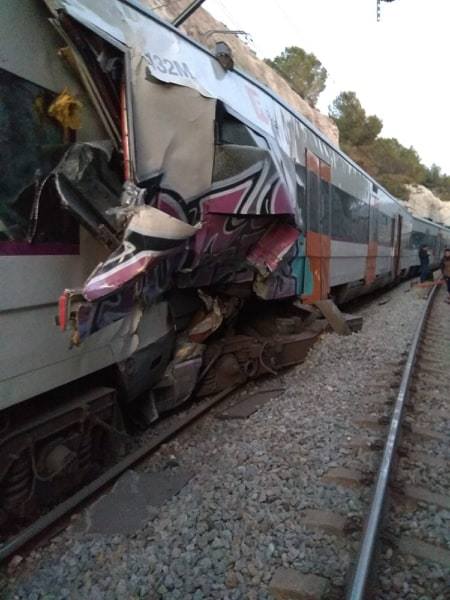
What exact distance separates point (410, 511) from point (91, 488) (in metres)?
2.01

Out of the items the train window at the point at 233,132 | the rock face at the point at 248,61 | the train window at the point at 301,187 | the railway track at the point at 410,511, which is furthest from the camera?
the rock face at the point at 248,61

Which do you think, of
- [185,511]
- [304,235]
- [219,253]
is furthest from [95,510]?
[304,235]

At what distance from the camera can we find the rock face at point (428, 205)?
212 feet

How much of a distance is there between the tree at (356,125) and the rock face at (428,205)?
1559 cm

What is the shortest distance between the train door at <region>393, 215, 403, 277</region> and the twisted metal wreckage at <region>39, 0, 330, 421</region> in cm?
1362

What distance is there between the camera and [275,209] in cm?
429

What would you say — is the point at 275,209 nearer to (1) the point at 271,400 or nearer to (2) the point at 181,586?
(1) the point at 271,400

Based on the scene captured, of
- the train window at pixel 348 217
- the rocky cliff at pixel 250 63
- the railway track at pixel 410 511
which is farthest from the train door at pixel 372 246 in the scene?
the rocky cliff at pixel 250 63

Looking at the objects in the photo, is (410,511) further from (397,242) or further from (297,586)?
(397,242)

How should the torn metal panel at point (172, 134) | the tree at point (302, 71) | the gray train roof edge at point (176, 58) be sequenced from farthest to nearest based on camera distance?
the tree at point (302, 71) < the torn metal panel at point (172, 134) < the gray train roof edge at point (176, 58)

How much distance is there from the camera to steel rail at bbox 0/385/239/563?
9.17 ft

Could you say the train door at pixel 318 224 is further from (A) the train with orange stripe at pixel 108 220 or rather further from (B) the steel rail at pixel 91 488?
(B) the steel rail at pixel 91 488

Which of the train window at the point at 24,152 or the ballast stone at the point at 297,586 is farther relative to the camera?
the train window at the point at 24,152

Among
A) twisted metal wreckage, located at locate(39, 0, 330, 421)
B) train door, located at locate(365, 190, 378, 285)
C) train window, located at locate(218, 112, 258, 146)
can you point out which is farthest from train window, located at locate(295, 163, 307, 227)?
train door, located at locate(365, 190, 378, 285)
